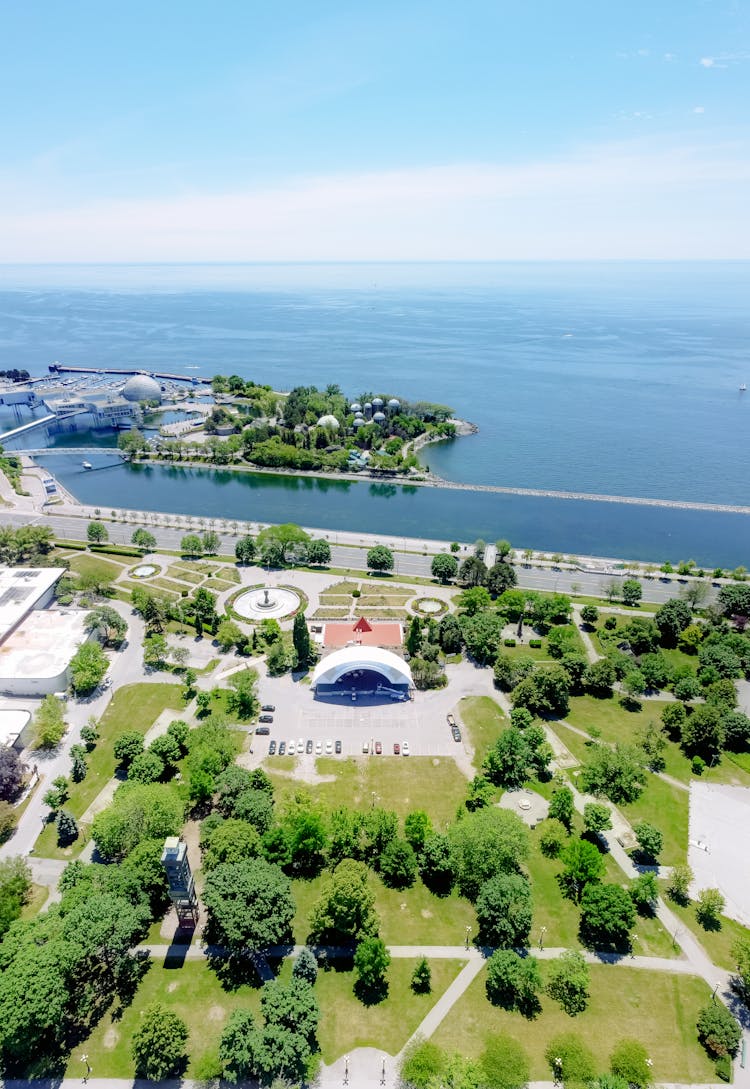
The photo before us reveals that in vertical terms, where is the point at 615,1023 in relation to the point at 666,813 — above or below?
below

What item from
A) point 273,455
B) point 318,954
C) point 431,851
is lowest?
point 318,954

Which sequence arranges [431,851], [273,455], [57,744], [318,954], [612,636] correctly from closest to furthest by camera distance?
[318,954] < [431,851] < [57,744] < [612,636] < [273,455]

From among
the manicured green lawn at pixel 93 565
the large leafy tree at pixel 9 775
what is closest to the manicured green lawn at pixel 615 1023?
the large leafy tree at pixel 9 775

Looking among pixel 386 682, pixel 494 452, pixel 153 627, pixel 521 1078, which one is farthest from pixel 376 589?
pixel 494 452

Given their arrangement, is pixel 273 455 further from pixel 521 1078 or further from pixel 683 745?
pixel 521 1078

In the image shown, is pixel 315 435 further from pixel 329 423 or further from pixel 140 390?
pixel 140 390

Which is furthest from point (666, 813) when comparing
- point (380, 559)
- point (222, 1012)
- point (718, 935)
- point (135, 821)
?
point (380, 559)
